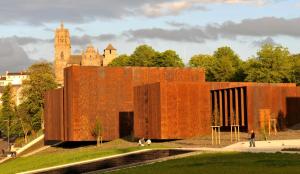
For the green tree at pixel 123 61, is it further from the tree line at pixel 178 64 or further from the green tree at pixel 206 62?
the green tree at pixel 206 62

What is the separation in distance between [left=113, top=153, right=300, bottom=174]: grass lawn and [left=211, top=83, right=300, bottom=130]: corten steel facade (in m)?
21.2

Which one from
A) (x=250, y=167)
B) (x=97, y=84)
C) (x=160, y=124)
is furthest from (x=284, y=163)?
(x=97, y=84)

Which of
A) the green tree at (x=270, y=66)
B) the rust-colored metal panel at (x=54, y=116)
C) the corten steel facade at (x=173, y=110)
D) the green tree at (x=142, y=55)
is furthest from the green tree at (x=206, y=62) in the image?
the corten steel facade at (x=173, y=110)

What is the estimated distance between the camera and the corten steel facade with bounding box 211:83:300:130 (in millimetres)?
54719

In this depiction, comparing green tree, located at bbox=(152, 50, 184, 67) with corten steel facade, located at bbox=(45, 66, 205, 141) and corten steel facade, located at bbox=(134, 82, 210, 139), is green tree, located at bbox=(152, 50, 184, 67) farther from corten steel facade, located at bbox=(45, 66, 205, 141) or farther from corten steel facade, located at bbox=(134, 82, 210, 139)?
corten steel facade, located at bbox=(134, 82, 210, 139)

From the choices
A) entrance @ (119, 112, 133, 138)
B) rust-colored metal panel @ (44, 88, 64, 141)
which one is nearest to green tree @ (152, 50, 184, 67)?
rust-colored metal panel @ (44, 88, 64, 141)

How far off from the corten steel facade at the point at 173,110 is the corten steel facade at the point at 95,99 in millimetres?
5889

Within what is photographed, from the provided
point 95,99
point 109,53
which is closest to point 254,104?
point 95,99

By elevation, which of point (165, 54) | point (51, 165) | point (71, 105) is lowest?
point (51, 165)

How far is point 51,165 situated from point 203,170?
16682mm

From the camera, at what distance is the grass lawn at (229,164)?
24656mm

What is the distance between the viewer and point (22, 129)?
298 ft

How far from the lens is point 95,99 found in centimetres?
5850

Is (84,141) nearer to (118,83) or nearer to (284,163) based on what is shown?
(118,83)
